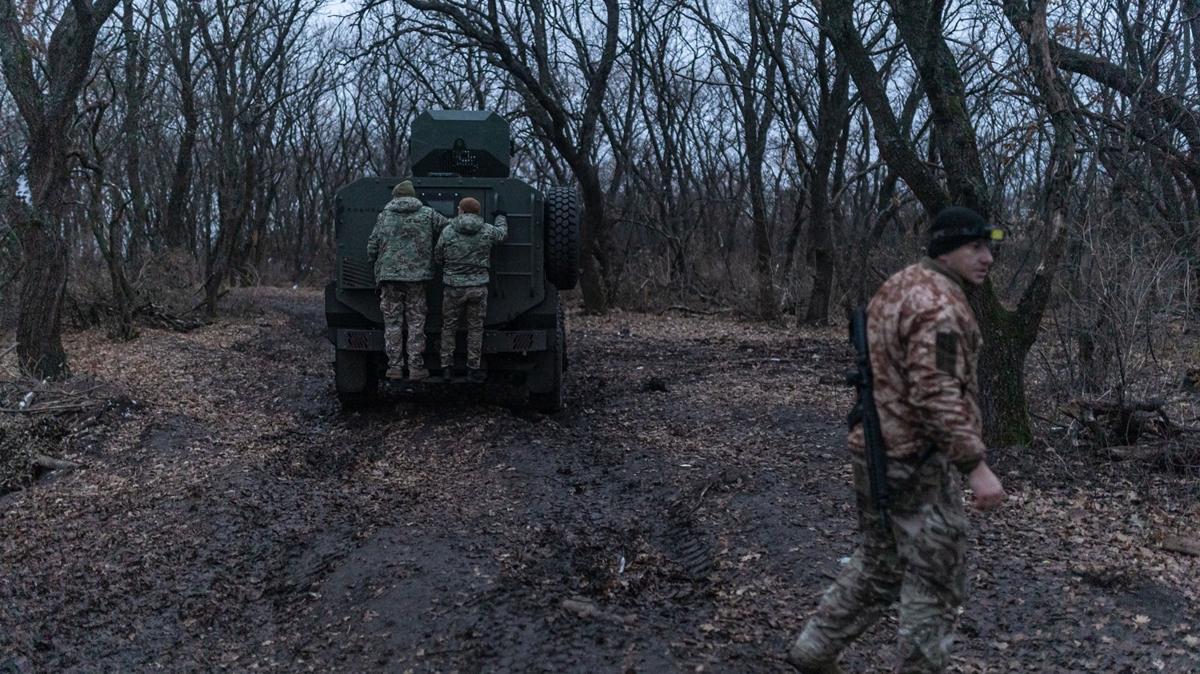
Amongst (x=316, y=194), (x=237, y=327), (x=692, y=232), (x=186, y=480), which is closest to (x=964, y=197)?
(x=186, y=480)

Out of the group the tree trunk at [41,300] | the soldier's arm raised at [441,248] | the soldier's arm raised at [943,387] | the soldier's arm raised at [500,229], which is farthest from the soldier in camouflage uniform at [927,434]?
the tree trunk at [41,300]

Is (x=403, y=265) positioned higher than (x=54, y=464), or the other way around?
(x=403, y=265)

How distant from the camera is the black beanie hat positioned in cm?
401

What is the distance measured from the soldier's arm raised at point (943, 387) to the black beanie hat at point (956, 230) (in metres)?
0.29

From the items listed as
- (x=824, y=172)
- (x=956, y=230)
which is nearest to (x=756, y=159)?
(x=824, y=172)

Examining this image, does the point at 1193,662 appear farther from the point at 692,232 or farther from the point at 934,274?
the point at 692,232

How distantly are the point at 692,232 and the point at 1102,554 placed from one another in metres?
20.7

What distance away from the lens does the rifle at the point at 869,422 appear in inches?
159

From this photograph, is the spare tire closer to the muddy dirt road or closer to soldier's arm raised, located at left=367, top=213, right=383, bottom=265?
the muddy dirt road

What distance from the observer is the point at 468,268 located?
936 centimetres

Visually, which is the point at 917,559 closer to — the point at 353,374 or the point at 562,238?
the point at 562,238

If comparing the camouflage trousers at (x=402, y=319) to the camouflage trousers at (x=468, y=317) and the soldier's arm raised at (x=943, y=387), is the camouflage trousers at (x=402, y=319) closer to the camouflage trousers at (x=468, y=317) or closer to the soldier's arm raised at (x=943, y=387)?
the camouflage trousers at (x=468, y=317)

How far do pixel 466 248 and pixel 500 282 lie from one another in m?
0.54

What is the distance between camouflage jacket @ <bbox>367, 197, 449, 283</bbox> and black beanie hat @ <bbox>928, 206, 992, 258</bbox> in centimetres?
594
